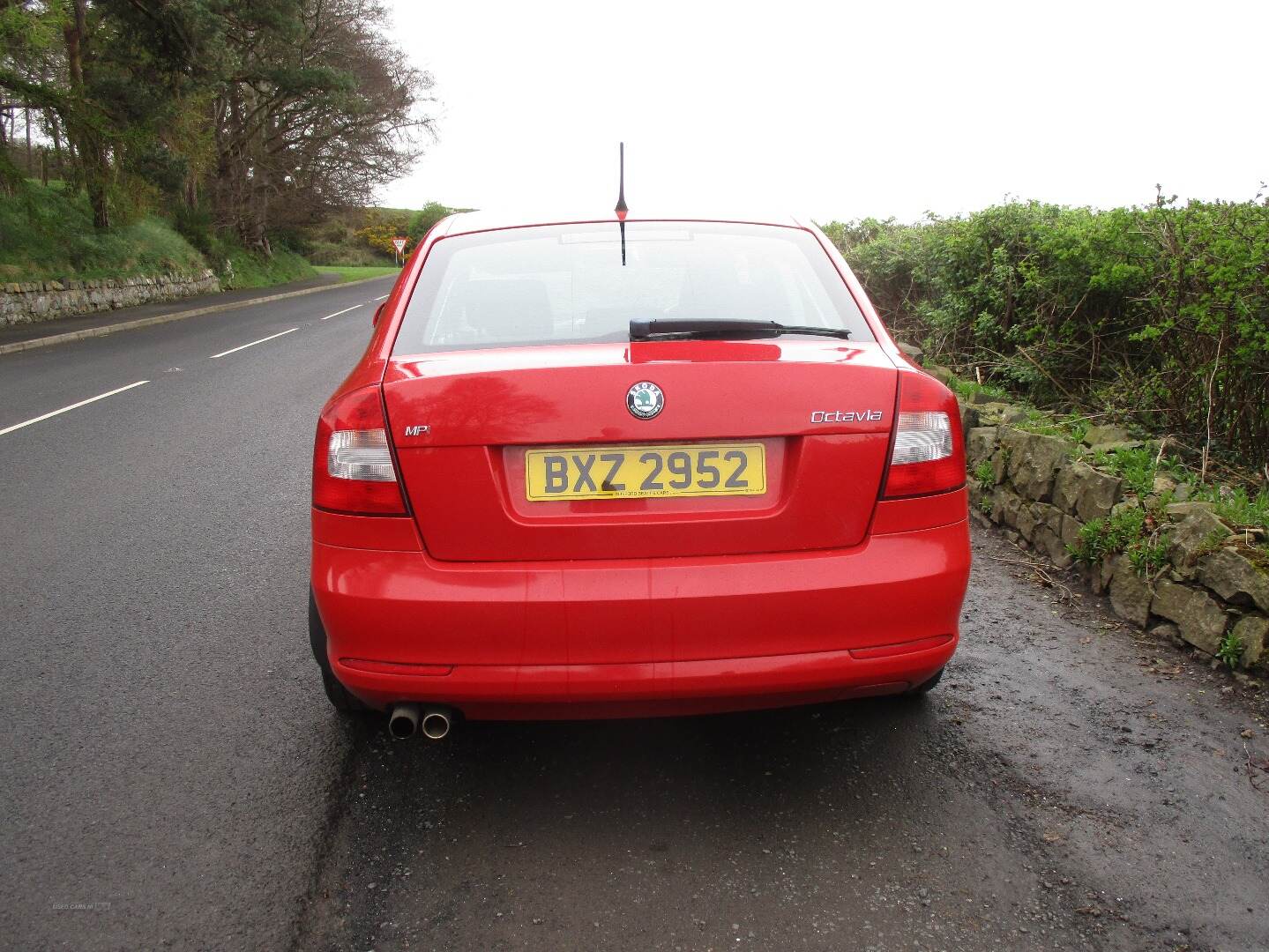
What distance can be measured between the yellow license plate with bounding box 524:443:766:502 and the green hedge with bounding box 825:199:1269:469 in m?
2.95

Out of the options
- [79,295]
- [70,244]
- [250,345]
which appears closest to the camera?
[250,345]

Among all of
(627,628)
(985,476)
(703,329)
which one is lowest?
(985,476)

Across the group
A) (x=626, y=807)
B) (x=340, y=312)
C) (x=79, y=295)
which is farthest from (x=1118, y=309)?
(x=79, y=295)

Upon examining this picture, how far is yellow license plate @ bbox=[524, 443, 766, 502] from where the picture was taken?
256 cm

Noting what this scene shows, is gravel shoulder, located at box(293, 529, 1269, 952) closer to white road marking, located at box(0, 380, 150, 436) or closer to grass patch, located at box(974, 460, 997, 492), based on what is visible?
grass patch, located at box(974, 460, 997, 492)

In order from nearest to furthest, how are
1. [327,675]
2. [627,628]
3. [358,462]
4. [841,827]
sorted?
[627,628] → [358,462] → [841,827] → [327,675]

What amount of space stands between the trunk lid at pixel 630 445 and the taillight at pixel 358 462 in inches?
1.7

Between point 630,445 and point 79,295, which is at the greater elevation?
point 630,445

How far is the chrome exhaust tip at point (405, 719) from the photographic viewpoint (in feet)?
8.69

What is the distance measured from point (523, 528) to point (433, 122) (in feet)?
145

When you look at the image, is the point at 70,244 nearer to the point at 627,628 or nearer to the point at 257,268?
the point at 257,268

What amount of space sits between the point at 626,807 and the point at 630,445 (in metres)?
1.04

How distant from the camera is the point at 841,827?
275 centimetres

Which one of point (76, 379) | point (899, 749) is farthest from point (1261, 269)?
point (76, 379)
